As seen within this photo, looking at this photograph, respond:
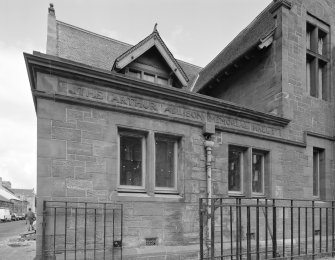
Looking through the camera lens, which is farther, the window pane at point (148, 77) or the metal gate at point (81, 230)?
the window pane at point (148, 77)

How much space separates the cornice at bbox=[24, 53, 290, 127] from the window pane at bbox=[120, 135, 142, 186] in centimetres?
110

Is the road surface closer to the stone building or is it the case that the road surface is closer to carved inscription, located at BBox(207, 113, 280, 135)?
the stone building

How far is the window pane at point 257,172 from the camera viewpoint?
8.88 metres

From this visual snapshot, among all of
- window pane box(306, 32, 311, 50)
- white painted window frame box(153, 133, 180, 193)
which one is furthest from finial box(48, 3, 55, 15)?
window pane box(306, 32, 311, 50)

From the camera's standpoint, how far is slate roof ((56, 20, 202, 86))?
396 inches

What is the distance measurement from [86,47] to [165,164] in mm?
6009

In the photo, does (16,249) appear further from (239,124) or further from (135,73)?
(239,124)

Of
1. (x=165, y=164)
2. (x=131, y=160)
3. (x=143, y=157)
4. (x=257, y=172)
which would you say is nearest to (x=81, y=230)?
(x=131, y=160)

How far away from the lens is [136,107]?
22.1 feet

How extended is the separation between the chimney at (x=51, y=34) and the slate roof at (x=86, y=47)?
120 mm

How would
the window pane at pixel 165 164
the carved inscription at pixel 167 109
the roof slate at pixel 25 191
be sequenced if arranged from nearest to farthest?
the carved inscription at pixel 167 109 < the window pane at pixel 165 164 < the roof slate at pixel 25 191

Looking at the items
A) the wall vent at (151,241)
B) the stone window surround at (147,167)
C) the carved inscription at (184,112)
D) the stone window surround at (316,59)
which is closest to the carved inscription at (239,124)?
the carved inscription at (184,112)

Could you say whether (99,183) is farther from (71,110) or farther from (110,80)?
(110,80)

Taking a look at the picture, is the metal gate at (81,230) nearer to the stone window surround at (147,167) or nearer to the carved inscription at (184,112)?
the stone window surround at (147,167)
